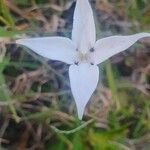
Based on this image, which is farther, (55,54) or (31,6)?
(31,6)

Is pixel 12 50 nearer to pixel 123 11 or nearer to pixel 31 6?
pixel 31 6

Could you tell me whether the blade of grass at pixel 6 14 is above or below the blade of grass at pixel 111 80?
above

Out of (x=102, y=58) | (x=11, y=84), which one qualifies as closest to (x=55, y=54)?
(x=102, y=58)

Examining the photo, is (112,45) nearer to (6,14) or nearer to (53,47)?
(53,47)

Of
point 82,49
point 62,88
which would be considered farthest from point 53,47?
point 62,88

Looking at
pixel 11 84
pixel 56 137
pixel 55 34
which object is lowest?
pixel 56 137

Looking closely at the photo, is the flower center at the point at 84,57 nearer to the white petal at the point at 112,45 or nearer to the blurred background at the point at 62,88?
the white petal at the point at 112,45

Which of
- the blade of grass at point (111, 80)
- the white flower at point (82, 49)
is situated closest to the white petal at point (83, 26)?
the white flower at point (82, 49)

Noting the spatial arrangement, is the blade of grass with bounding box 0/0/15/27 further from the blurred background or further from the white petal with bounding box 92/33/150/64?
the white petal with bounding box 92/33/150/64
